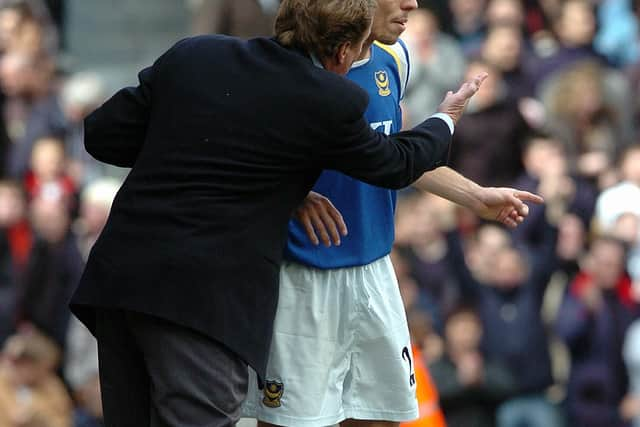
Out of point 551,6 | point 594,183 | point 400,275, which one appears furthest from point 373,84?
point 551,6

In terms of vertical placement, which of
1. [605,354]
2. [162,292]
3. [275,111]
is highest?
[275,111]

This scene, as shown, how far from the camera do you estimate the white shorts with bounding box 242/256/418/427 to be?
508 cm

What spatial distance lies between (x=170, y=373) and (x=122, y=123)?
77 centimetres

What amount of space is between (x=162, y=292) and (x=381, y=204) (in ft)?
3.29

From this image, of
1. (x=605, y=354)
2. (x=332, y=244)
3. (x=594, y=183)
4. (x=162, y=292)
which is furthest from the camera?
(x=594, y=183)

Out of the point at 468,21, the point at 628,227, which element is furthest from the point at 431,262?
the point at 468,21

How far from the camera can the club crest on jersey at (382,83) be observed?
5.08 m

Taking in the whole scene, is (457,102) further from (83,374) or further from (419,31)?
(419,31)

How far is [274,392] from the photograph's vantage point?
509cm

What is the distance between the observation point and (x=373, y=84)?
5.06 m

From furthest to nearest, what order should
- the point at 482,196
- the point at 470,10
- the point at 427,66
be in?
the point at 470,10 < the point at 427,66 < the point at 482,196

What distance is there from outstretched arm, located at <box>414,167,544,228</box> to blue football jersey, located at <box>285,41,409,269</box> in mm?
195

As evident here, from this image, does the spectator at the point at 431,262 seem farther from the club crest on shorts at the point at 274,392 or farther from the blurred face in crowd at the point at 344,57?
the blurred face in crowd at the point at 344,57

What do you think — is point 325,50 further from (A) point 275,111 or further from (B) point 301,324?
(B) point 301,324
